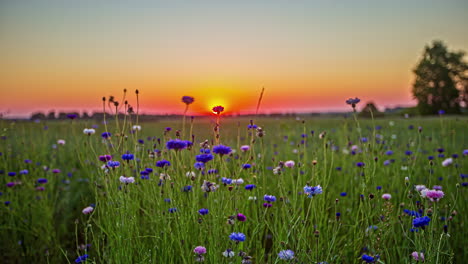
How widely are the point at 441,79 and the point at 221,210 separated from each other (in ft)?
115

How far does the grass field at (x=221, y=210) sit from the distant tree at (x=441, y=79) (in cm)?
2971

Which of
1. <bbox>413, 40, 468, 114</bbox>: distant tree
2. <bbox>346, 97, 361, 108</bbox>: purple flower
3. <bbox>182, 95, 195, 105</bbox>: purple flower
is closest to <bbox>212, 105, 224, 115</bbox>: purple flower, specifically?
→ <bbox>182, 95, 195, 105</bbox>: purple flower

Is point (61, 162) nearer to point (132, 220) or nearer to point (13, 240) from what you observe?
point (13, 240)

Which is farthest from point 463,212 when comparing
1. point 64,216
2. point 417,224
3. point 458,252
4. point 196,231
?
point 64,216

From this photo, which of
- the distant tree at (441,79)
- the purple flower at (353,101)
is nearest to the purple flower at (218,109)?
the purple flower at (353,101)

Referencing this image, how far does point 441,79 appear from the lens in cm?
3130

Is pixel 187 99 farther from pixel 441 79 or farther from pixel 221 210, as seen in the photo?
pixel 441 79

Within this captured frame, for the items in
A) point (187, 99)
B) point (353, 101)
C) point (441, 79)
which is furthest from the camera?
point (441, 79)

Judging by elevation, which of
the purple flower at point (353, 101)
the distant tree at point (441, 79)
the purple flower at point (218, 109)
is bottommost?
the purple flower at point (218, 109)

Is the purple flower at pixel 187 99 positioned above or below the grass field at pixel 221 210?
above

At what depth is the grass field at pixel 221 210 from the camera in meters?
2.29

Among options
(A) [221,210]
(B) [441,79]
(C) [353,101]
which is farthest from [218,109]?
(B) [441,79]

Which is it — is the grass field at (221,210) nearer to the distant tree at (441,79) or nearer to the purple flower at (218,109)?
the purple flower at (218,109)

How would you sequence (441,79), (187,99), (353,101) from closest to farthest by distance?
(187,99)
(353,101)
(441,79)
